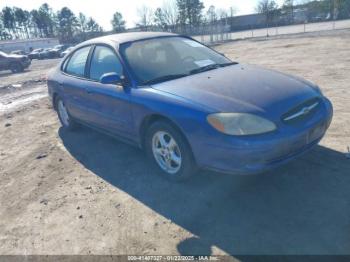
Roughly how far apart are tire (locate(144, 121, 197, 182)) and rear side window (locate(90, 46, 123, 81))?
0.98 m

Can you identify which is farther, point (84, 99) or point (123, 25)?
point (123, 25)

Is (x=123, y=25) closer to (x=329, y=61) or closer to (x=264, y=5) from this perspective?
(x=264, y=5)

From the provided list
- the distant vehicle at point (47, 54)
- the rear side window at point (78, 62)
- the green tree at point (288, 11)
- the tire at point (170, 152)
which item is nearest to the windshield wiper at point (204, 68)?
the tire at point (170, 152)

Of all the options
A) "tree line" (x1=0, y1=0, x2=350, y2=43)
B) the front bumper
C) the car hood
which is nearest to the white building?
"tree line" (x1=0, y1=0, x2=350, y2=43)

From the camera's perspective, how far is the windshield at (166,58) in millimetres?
3977

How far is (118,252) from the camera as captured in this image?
281cm

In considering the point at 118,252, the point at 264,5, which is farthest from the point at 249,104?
the point at 264,5

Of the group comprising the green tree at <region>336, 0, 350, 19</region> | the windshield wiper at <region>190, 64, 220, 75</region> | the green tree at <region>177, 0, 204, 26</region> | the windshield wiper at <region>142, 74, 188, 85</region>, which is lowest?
the windshield wiper at <region>142, 74, 188, 85</region>

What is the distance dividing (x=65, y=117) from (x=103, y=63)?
6.67 feet

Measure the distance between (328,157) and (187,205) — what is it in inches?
72.9

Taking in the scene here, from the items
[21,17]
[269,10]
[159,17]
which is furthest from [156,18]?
[21,17]

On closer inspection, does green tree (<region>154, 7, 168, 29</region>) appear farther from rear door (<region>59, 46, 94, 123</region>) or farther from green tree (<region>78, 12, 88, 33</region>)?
rear door (<region>59, 46, 94, 123</region>)

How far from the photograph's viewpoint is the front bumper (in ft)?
9.67

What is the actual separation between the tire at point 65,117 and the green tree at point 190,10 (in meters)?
58.9
